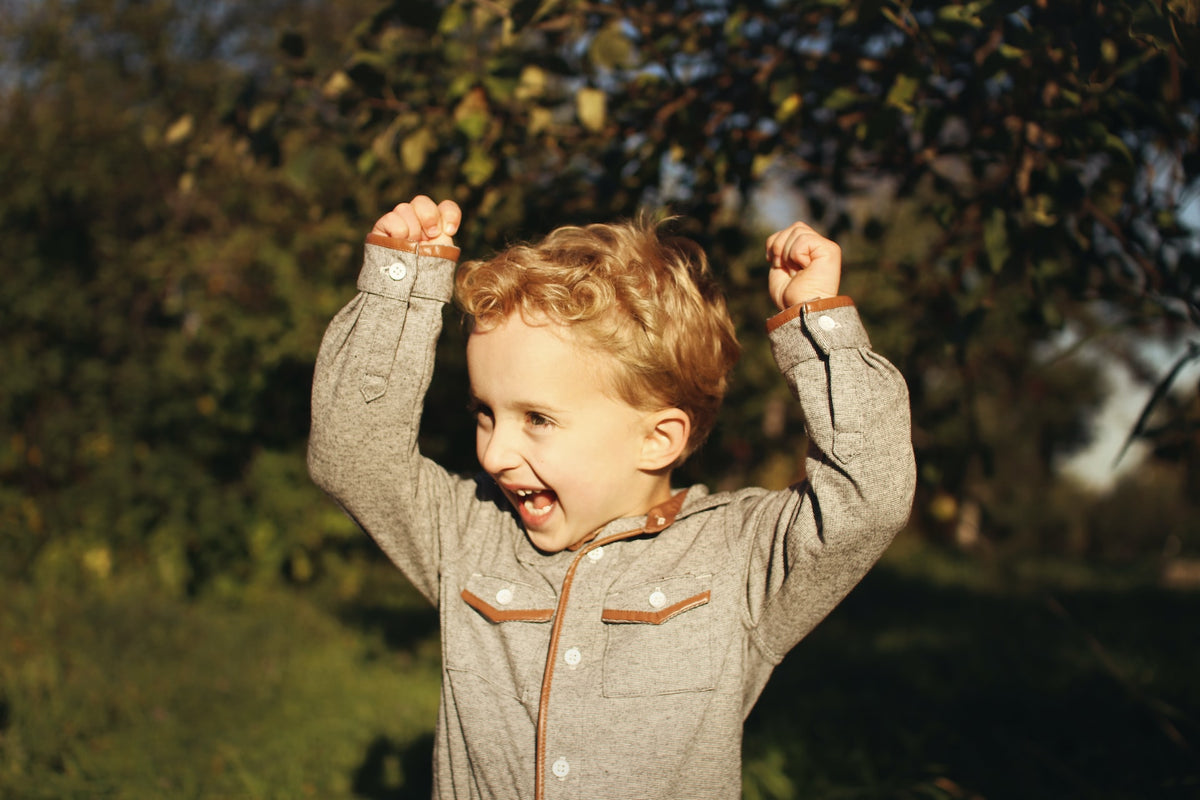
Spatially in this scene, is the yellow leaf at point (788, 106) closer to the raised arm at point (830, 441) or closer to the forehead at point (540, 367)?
the raised arm at point (830, 441)

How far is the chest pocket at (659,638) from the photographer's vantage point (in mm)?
1331

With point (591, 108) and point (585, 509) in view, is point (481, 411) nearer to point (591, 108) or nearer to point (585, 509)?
point (585, 509)

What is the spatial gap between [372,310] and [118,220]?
222 inches

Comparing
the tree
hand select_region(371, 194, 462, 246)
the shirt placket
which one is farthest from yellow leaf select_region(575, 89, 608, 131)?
the shirt placket

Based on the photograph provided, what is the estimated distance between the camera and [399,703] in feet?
11.2

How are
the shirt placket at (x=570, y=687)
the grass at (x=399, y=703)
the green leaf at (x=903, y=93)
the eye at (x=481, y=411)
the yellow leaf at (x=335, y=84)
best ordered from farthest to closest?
the grass at (x=399, y=703) → the yellow leaf at (x=335, y=84) → the green leaf at (x=903, y=93) → the eye at (x=481, y=411) → the shirt placket at (x=570, y=687)

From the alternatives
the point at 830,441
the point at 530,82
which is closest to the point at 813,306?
the point at 830,441

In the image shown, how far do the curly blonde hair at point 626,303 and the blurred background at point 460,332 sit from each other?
17.6 inches

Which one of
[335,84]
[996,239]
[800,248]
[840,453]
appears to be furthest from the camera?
[335,84]

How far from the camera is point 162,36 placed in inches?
312

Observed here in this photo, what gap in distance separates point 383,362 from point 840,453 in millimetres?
660

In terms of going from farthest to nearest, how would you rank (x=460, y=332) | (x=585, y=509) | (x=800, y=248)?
1. (x=460, y=332)
2. (x=585, y=509)
3. (x=800, y=248)

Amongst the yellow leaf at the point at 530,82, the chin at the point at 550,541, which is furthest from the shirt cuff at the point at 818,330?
the yellow leaf at the point at 530,82

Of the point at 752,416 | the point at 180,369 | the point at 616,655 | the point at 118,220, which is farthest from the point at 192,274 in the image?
the point at 616,655
